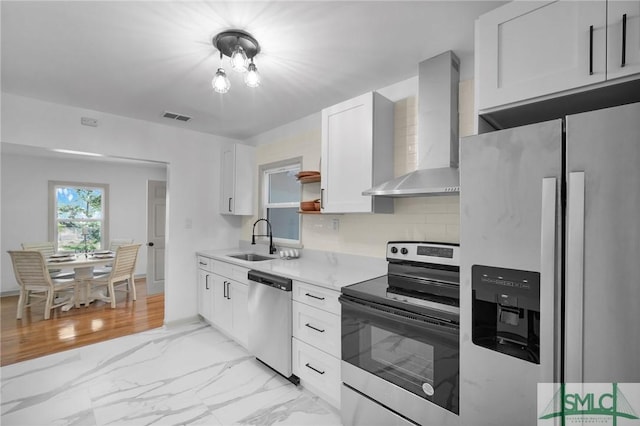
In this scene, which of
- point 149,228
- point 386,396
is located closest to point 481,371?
point 386,396

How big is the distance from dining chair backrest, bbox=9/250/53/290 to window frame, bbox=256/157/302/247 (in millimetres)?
2940

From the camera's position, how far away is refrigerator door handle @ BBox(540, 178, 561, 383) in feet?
3.37

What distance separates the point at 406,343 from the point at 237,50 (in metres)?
1.98

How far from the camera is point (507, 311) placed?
1.21m

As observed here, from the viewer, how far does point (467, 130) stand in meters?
2.05

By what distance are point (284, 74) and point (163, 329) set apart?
10.8 ft

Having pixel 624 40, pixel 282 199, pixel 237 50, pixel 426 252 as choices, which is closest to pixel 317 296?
pixel 426 252

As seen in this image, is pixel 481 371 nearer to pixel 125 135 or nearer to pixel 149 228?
pixel 125 135

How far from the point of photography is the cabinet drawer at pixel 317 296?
6.70 feet

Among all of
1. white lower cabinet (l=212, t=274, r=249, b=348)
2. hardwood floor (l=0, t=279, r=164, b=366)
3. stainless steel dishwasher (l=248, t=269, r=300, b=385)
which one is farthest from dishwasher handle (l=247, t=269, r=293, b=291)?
hardwood floor (l=0, t=279, r=164, b=366)

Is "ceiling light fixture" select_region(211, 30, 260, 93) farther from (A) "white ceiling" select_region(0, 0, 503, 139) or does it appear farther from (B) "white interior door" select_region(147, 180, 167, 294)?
(B) "white interior door" select_region(147, 180, 167, 294)

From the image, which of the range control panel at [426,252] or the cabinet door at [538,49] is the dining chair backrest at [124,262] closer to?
the range control panel at [426,252]

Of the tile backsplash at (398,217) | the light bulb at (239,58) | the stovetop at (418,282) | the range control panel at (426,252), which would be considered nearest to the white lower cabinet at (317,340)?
the stovetop at (418,282)

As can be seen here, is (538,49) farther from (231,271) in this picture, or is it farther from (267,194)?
(267,194)
